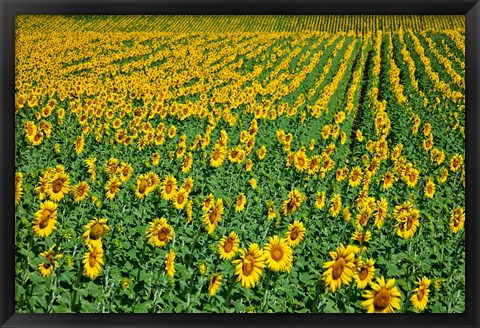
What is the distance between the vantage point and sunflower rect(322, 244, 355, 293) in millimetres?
2891

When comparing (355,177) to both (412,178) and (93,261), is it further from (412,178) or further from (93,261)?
(93,261)

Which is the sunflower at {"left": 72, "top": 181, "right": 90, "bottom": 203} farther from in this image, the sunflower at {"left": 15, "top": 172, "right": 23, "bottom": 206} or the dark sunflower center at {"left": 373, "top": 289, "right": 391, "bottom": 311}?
the dark sunflower center at {"left": 373, "top": 289, "right": 391, "bottom": 311}

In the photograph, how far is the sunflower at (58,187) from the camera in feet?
10.4

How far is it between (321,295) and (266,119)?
117cm

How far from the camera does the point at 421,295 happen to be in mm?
3031

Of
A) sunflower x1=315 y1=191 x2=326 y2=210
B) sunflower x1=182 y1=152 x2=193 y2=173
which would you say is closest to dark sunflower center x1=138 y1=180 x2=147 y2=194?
sunflower x1=182 y1=152 x2=193 y2=173

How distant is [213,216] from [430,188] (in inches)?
48.4

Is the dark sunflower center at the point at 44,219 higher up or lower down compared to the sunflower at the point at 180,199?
lower down

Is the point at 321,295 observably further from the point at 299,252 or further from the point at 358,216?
the point at 358,216

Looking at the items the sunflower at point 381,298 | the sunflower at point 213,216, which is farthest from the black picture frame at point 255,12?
the sunflower at point 213,216

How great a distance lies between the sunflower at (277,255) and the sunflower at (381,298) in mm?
406

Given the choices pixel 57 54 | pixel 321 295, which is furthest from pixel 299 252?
pixel 57 54

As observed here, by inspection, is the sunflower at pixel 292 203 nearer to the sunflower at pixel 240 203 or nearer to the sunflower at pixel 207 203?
the sunflower at pixel 240 203

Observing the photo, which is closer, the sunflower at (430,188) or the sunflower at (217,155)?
the sunflower at (430,188)
